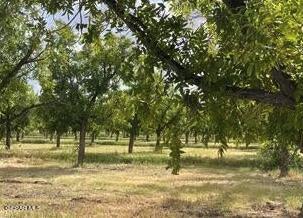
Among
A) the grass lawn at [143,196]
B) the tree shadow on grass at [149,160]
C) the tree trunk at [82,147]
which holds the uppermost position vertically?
the tree trunk at [82,147]

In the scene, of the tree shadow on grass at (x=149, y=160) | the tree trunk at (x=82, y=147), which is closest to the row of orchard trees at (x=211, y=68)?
the tree trunk at (x=82, y=147)

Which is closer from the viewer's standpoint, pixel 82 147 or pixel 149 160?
pixel 82 147

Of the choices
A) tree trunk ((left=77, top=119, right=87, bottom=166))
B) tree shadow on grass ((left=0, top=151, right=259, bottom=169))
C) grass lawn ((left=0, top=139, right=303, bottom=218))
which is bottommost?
grass lawn ((left=0, top=139, right=303, bottom=218))

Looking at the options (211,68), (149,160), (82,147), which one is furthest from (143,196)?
(149,160)

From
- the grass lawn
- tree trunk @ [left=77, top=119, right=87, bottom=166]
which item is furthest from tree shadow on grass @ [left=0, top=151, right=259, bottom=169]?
the grass lawn

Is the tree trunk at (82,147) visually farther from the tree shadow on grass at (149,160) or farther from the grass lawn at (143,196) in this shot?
the grass lawn at (143,196)

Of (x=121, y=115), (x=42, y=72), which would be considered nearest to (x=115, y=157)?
(x=42, y=72)

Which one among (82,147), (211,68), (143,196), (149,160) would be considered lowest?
(143,196)

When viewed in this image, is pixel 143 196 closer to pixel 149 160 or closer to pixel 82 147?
pixel 82 147

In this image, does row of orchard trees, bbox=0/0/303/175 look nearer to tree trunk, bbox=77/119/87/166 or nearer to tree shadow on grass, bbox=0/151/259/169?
tree trunk, bbox=77/119/87/166

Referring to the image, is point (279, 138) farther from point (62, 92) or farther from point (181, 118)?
point (62, 92)

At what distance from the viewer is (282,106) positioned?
14.8 feet

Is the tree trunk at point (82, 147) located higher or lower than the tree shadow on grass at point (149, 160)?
higher

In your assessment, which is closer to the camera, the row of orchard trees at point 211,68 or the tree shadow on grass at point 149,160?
the row of orchard trees at point 211,68
